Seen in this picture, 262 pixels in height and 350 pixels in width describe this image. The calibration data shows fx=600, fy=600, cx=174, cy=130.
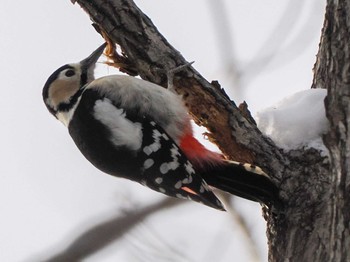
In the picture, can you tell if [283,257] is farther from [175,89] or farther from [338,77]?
[175,89]

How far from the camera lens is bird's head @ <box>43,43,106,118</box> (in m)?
3.81

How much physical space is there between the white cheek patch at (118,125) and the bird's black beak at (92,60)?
0.38 m

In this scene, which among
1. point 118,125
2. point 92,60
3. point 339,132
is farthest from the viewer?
point 92,60

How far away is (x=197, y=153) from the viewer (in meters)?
3.15

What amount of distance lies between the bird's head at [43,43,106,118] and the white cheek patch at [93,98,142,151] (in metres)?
0.48

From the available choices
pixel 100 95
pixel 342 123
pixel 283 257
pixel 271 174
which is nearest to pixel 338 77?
pixel 342 123

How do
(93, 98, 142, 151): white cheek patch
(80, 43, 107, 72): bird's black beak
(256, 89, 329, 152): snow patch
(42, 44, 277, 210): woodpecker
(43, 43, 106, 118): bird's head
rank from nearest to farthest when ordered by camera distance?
(256, 89, 329, 152): snow patch, (42, 44, 277, 210): woodpecker, (93, 98, 142, 151): white cheek patch, (80, 43, 107, 72): bird's black beak, (43, 43, 106, 118): bird's head

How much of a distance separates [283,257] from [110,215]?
139cm

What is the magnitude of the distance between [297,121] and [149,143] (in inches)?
31.9

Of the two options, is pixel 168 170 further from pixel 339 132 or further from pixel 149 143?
pixel 339 132

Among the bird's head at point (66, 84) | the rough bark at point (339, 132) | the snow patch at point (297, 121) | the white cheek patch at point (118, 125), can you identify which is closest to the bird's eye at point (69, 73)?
the bird's head at point (66, 84)

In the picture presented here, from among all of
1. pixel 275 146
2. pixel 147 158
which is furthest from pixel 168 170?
pixel 275 146

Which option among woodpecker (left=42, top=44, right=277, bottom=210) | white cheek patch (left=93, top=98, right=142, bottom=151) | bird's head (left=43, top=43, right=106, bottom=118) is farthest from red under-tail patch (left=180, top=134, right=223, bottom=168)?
bird's head (left=43, top=43, right=106, bottom=118)

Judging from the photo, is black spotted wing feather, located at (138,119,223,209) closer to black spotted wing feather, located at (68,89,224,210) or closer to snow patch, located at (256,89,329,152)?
black spotted wing feather, located at (68,89,224,210)
